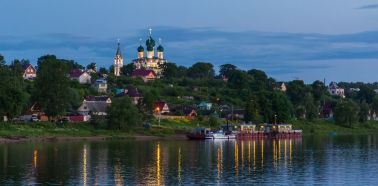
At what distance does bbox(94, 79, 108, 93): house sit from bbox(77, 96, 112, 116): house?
23.0 m

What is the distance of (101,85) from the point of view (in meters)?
179

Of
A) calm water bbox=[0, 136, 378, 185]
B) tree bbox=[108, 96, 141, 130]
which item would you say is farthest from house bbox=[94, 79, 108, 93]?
calm water bbox=[0, 136, 378, 185]

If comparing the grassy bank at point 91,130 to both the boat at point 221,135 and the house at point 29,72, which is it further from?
the house at point 29,72

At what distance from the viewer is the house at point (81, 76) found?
187625 millimetres

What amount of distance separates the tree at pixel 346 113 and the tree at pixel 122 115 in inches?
2475

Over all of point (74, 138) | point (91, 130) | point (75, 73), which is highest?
point (75, 73)

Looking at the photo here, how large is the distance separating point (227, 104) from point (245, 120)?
26.9 metres

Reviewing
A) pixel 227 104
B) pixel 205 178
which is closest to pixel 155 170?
pixel 205 178

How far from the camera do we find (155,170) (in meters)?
65.1

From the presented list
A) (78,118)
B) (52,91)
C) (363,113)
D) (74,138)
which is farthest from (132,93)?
(363,113)

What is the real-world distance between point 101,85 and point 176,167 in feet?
371

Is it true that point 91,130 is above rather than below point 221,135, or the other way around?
above

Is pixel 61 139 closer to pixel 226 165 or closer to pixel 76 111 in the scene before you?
pixel 76 111

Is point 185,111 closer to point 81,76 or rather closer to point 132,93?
point 132,93
